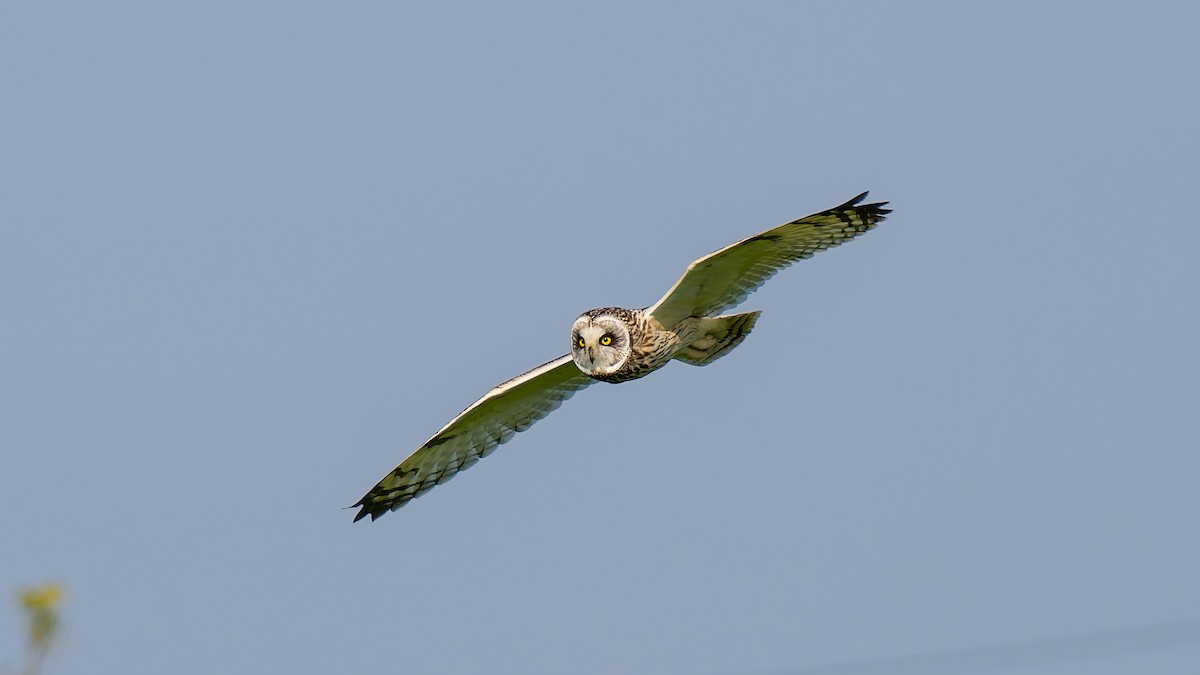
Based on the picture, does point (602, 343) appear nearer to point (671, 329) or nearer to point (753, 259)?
point (671, 329)

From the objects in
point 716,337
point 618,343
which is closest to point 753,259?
point 716,337

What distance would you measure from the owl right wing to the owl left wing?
1327 mm

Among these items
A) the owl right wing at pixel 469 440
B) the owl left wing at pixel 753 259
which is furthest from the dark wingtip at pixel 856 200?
the owl right wing at pixel 469 440

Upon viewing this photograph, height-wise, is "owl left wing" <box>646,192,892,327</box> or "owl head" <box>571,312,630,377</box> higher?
"owl left wing" <box>646,192,892,327</box>

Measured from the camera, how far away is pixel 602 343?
29.9ft

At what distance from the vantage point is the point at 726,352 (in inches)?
381

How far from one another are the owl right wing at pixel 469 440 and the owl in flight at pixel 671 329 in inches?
0.4

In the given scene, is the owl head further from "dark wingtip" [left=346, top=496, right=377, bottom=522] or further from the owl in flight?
"dark wingtip" [left=346, top=496, right=377, bottom=522]

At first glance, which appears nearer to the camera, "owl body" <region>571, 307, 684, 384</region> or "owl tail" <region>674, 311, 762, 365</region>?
"owl body" <region>571, 307, 684, 384</region>

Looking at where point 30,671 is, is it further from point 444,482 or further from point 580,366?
point 444,482

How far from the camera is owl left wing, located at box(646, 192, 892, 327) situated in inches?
345

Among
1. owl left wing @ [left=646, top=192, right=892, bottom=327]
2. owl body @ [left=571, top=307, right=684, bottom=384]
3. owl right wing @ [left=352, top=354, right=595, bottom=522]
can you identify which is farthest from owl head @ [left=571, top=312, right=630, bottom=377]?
owl right wing @ [left=352, top=354, right=595, bottom=522]

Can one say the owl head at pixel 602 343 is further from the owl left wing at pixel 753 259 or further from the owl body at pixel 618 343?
the owl left wing at pixel 753 259

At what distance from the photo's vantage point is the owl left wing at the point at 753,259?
876 cm
